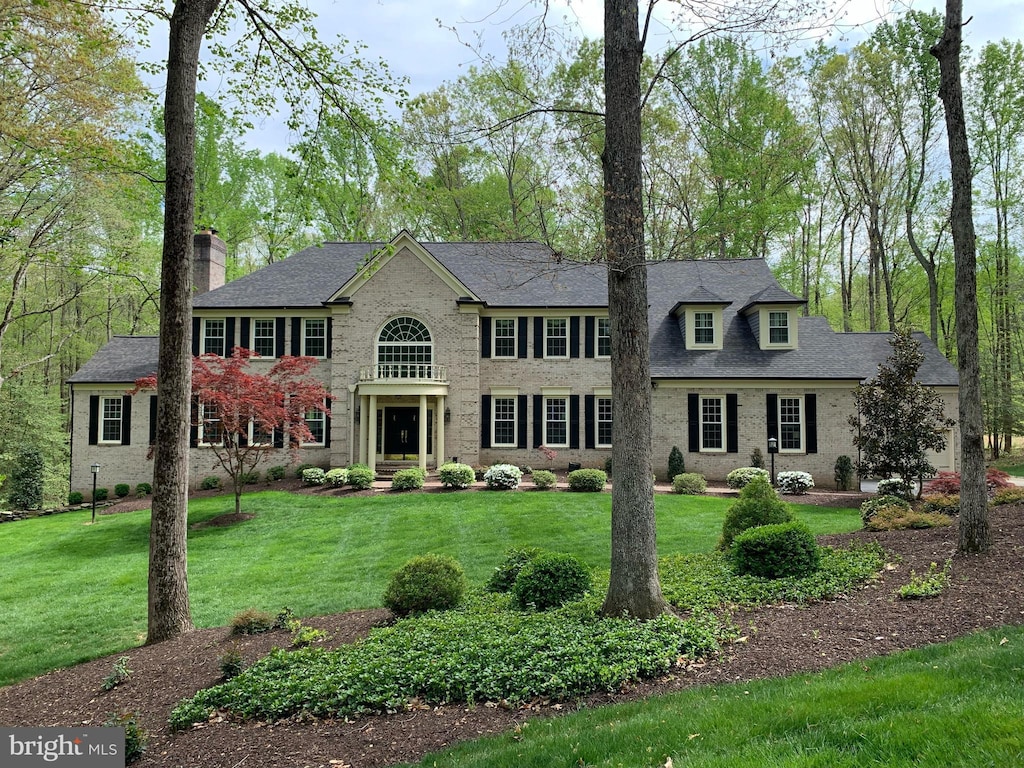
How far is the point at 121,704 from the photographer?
19.5 ft

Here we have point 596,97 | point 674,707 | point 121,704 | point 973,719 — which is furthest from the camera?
point 596,97

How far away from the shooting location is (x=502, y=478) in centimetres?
1884

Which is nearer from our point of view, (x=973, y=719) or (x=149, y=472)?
(x=973, y=719)

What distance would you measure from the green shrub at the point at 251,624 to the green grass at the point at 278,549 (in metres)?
1.28

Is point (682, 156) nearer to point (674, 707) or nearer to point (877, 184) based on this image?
point (674, 707)

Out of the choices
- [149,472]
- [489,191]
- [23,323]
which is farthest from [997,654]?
[23,323]

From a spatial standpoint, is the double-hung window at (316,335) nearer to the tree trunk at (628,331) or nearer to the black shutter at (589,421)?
the black shutter at (589,421)

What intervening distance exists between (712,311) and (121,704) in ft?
67.7

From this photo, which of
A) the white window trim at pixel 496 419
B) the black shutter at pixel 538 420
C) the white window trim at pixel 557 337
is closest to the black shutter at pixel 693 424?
the white window trim at pixel 557 337

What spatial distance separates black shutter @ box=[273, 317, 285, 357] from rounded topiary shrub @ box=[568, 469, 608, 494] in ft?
37.7

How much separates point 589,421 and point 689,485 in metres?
4.88

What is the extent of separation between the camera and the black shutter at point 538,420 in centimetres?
2262

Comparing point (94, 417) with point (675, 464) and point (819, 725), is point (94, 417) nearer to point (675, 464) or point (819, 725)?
point (675, 464)

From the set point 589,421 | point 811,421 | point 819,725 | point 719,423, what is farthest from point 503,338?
point 819,725
